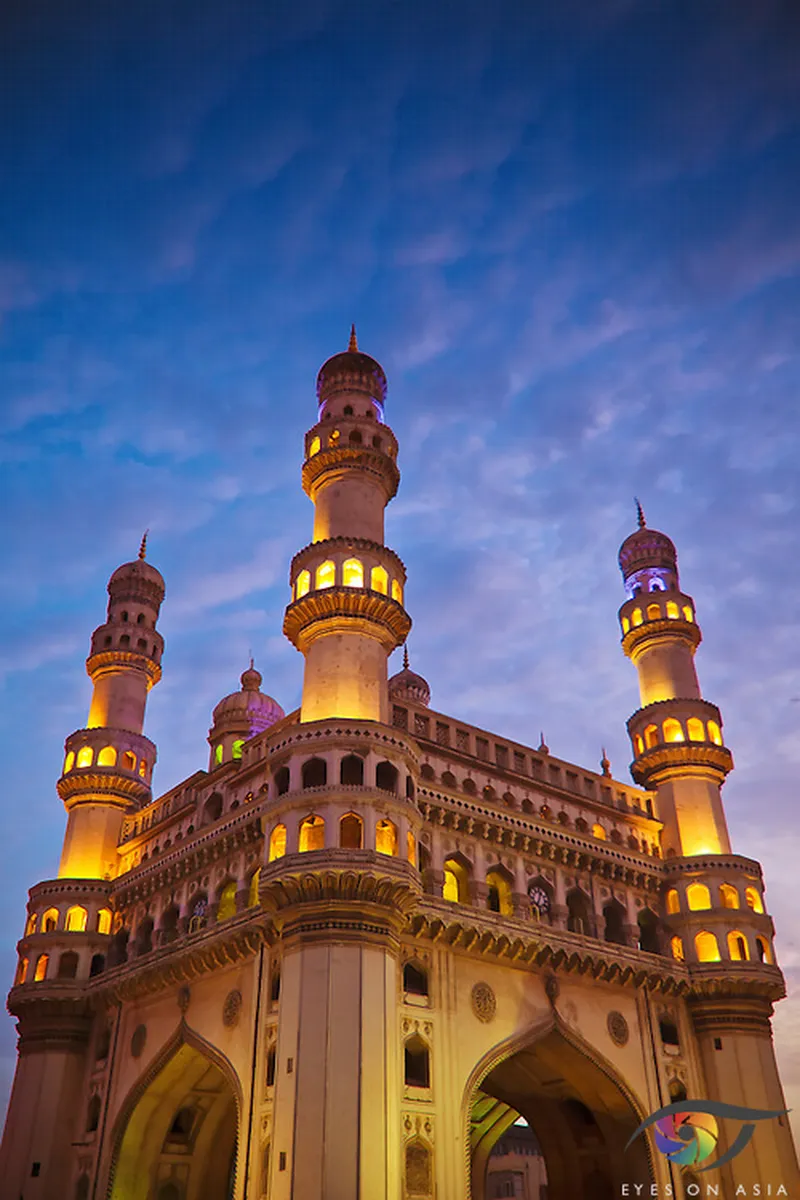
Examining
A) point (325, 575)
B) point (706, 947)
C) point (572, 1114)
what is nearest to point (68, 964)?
point (325, 575)

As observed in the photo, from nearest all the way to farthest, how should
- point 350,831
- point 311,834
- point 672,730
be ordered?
point 311,834, point 350,831, point 672,730

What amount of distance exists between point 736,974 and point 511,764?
9920 millimetres

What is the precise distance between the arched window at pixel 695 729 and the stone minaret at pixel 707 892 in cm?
4

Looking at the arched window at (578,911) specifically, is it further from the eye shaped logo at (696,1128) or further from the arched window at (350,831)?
the arched window at (350,831)

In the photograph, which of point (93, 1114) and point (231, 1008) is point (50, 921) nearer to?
point (93, 1114)

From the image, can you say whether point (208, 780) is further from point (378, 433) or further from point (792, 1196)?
point (792, 1196)

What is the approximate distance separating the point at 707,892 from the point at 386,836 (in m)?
14.2

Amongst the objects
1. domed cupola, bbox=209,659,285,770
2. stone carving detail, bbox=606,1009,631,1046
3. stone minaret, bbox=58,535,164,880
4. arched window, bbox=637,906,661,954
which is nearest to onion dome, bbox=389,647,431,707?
domed cupola, bbox=209,659,285,770

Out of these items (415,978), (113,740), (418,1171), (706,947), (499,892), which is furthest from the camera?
(113,740)

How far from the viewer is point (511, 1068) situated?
33.8 meters

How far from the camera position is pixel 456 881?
31.9 metres

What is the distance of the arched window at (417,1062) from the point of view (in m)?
26.7

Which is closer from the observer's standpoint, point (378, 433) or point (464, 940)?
point (464, 940)

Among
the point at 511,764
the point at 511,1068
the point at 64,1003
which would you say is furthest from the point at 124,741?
the point at 511,1068
